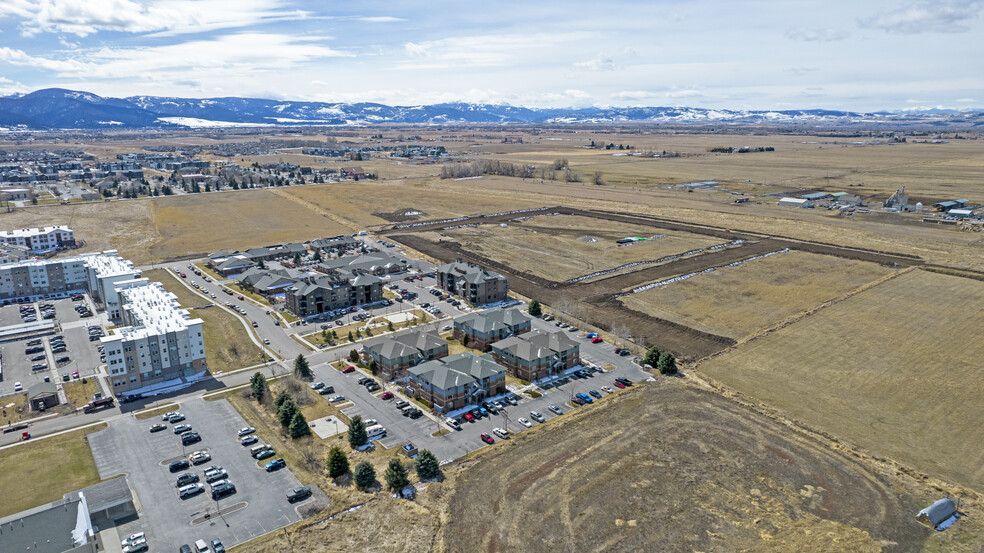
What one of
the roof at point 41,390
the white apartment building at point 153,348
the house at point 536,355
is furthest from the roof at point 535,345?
the roof at point 41,390

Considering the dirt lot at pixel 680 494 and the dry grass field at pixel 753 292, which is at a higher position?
the dry grass field at pixel 753 292

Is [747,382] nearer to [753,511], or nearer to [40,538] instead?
[753,511]

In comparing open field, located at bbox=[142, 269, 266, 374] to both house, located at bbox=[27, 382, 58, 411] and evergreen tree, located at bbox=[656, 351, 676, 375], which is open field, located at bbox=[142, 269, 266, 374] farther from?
evergreen tree, located at bbox=[656, 351, 676, 375]

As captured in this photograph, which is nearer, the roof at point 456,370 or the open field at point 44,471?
the open field at point 44,471

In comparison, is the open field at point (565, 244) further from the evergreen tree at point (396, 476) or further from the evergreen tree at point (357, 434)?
the evergreen tree at point (396, 476)

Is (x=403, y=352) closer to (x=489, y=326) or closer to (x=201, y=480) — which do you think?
(x=489, y=326)

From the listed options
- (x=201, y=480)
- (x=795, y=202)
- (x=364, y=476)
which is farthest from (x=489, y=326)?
(x=795, y=202)

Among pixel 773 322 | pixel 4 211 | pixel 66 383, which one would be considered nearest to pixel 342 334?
pixel 66 383
